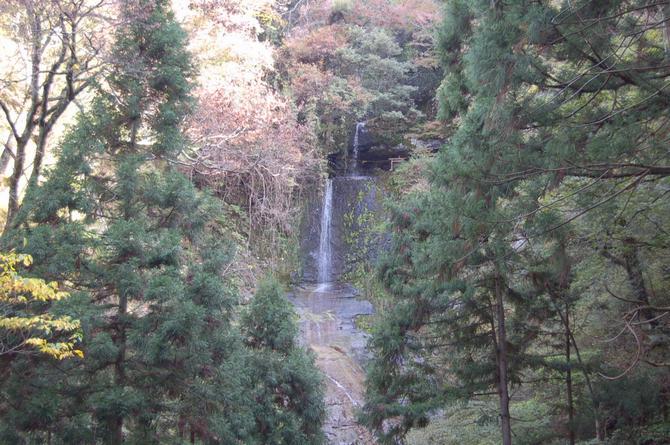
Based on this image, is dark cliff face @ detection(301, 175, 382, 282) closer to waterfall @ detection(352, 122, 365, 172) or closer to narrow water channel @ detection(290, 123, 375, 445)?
narrow water channel @ detection(290, 123, 375, 445)

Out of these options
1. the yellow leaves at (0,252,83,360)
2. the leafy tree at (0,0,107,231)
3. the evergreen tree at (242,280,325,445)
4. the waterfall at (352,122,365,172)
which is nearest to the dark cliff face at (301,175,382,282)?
the waterfall at (352,122,365,172)

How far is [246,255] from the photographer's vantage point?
43.2 ft

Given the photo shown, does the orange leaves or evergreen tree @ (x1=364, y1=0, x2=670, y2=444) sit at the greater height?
the orange leaves

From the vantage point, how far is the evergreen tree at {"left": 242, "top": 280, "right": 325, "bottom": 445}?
764 centimetres

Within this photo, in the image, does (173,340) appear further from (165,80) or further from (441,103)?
(441,103)

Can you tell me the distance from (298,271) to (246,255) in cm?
505

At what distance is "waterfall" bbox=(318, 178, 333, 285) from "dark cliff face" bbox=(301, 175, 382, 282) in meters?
0.10

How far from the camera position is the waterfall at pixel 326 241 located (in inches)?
727

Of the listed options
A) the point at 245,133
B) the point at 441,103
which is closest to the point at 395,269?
the point at 441,103

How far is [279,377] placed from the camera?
7.85m

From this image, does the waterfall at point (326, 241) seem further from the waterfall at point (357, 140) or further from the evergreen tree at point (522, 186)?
the evergreen tree at point (522, 186)

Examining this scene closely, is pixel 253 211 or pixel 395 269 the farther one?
pixel 253 211

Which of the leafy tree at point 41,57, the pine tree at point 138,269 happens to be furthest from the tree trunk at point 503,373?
the leafy tree at point 41,57

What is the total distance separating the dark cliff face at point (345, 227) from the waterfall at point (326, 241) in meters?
0.10
